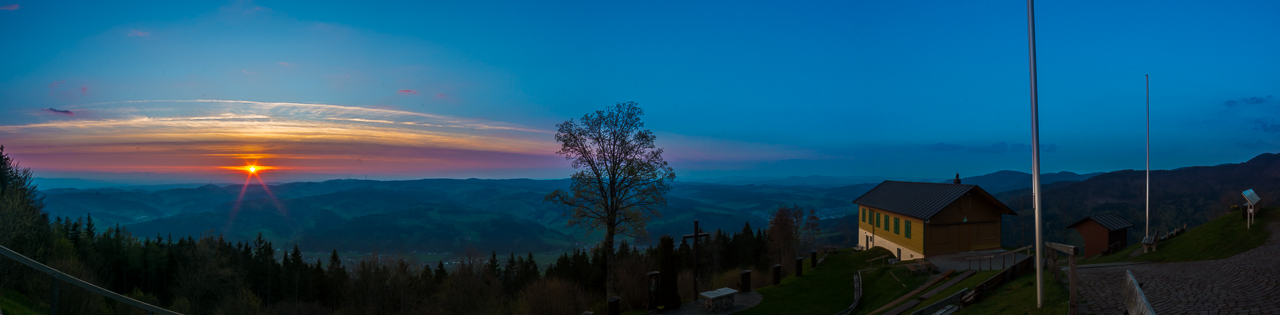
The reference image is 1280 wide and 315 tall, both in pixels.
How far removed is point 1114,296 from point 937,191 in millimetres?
21189

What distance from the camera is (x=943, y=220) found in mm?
27312

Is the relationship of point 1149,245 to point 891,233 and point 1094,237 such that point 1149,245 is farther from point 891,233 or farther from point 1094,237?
point 891,233

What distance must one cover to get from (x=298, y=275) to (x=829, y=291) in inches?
2262

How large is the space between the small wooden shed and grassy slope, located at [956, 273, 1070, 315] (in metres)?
18.3

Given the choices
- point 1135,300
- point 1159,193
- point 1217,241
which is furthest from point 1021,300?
point 1159,193

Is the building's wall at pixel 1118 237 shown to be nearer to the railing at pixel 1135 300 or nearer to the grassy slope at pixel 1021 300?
the grassy slope at pixel 1021 300

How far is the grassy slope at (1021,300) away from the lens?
996 centimetres

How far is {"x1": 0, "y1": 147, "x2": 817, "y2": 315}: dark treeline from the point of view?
23.6 meters

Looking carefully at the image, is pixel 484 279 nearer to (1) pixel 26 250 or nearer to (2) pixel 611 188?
(2) pixel 611 188

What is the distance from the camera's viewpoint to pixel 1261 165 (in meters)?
130

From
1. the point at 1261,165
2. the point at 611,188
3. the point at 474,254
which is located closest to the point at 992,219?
the point at 611,188

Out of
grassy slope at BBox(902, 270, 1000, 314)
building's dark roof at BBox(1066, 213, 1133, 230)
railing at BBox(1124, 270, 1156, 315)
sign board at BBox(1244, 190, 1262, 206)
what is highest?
sign board at BBox(1244, 190, 1262, 206)

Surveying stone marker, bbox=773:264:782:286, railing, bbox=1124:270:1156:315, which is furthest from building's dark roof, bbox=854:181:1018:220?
railing, bbox=1124:270:1156:315

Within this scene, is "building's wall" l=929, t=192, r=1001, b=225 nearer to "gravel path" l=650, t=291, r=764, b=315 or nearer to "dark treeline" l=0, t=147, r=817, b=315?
"dark treeline" l=0, t=147, r=817, b=315
